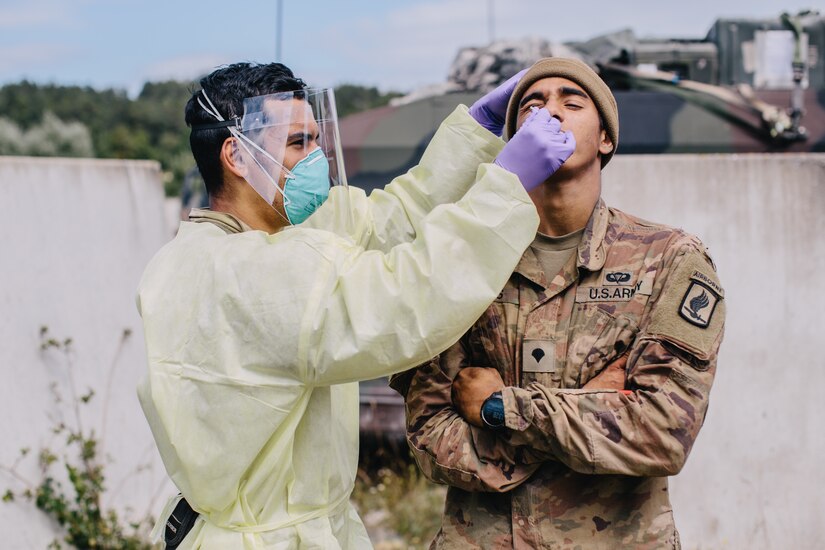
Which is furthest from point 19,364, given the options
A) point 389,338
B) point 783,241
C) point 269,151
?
point 783,241

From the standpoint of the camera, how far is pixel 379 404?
5.89 m

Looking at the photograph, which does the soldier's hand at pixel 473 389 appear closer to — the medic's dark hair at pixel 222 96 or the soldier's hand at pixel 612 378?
the soldier's hand at pixel 612 378

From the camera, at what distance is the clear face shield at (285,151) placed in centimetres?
234

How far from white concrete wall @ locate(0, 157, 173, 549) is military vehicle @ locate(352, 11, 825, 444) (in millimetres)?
1377

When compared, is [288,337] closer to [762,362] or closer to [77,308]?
[762,362]

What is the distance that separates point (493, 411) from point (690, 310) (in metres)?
0.50

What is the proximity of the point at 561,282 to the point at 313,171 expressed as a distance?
668 mm

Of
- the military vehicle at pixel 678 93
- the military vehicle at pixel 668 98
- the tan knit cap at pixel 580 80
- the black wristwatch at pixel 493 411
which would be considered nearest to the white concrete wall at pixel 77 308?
the military vehicle at pixel 668 98

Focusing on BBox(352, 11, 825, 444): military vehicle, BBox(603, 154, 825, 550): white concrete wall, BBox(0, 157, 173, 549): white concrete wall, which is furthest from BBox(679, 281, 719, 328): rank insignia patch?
BBox(352, 11, 825, 444): military vehicle

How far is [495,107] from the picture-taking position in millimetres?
2596

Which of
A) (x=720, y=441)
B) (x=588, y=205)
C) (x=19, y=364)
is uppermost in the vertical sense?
(x=588, y=205)

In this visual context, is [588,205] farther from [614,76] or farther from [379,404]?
[614,76]

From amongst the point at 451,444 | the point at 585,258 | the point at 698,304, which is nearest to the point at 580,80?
the point at 585,258

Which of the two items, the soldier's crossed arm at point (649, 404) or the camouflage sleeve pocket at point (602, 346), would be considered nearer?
the soldier's crossed arm at point (649, 404)
